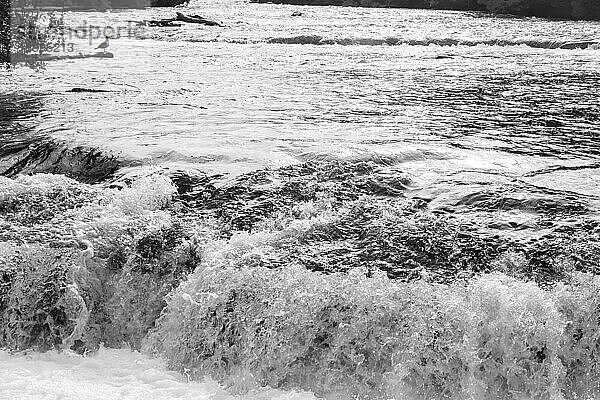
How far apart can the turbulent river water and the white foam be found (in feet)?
0.41

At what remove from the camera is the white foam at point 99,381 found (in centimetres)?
539

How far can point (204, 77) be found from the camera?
52.7ft

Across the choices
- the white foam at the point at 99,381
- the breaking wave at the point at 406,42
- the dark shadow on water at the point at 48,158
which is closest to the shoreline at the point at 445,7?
the breaking wave at the point at 406,42

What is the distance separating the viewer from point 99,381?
18.4 feet

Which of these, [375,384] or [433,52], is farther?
[433,52]

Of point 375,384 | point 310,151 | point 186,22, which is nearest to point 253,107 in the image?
point 310,151

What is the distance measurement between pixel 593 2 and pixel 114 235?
3855 cm

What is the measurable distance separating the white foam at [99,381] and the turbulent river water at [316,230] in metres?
0.13

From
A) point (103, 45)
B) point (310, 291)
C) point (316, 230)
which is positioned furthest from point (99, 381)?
point (103, 45)

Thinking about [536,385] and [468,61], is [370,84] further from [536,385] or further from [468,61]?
Result: [536,385]

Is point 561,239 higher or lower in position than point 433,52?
lower

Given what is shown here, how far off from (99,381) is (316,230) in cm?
243
